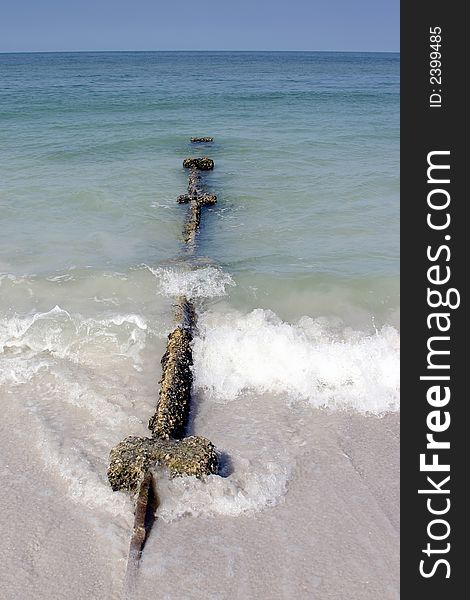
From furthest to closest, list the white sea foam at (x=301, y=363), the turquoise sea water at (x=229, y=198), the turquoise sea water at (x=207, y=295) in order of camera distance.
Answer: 1. the turquoise sea water at (x=229, y=198)
2. the white sea foam at (x=301, y=363)
3. the turquoise sea water at (x=207, y=295)

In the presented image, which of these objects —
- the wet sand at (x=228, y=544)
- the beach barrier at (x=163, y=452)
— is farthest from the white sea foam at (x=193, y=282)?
the wet sand at (x=228, y=544)

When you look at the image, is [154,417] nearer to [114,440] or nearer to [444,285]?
[114,440]

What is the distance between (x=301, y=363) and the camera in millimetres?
6477

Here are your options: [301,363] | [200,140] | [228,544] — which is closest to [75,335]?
[301,363]

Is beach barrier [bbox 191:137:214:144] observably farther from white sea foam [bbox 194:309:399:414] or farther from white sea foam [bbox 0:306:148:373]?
white sea foam [bbox 194:309:399:414]

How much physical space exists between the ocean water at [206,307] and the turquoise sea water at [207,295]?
0.09 ft

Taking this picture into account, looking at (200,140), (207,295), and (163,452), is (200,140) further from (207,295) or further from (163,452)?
(163,452)

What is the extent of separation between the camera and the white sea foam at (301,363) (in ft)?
19.7

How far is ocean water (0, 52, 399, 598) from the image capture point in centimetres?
519

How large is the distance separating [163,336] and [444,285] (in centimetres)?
347

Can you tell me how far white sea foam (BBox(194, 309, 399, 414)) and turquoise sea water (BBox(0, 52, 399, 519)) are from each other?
2 centimetres

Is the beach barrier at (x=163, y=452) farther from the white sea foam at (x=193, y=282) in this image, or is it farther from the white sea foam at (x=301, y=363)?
the white sea foam at (x=193, y=282)

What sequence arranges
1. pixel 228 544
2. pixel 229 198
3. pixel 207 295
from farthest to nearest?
1. pixel 229 198
2. pixel 207 295
3. pixel 228 544

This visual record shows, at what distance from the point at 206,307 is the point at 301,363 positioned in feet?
6.31
